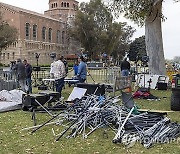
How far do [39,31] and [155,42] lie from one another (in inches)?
3051

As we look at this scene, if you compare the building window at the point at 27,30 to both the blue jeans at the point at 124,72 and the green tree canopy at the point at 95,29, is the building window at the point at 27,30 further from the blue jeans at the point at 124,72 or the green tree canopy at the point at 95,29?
the blue jeans at the point at 124,72

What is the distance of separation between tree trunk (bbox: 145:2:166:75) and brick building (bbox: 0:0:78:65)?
5974cm

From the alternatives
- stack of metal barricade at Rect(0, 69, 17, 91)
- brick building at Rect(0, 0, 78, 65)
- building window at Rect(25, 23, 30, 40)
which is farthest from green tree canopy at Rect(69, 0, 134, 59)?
stack of metal barricade at Rect(0, 69, 17, 91)

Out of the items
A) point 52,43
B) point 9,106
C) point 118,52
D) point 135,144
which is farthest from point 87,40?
point 135,144

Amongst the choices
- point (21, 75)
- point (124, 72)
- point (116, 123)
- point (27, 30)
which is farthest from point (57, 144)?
point (27, 30)

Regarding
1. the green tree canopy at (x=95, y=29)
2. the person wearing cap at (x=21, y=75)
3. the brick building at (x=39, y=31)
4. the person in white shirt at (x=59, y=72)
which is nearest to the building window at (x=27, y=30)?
the brick building at (x=39, y=31)

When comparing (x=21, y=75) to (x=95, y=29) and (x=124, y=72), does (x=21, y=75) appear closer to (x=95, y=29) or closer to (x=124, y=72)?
(x=124, y=72)

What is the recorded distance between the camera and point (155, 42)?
20.7 m

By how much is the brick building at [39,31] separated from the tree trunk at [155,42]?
59744mm

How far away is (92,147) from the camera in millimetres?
7031

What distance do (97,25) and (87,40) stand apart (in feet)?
13.0

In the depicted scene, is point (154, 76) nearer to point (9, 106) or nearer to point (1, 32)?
point (9, 106)

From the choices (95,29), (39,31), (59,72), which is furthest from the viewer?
(39,31)

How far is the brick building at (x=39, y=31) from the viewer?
84.1 metres
